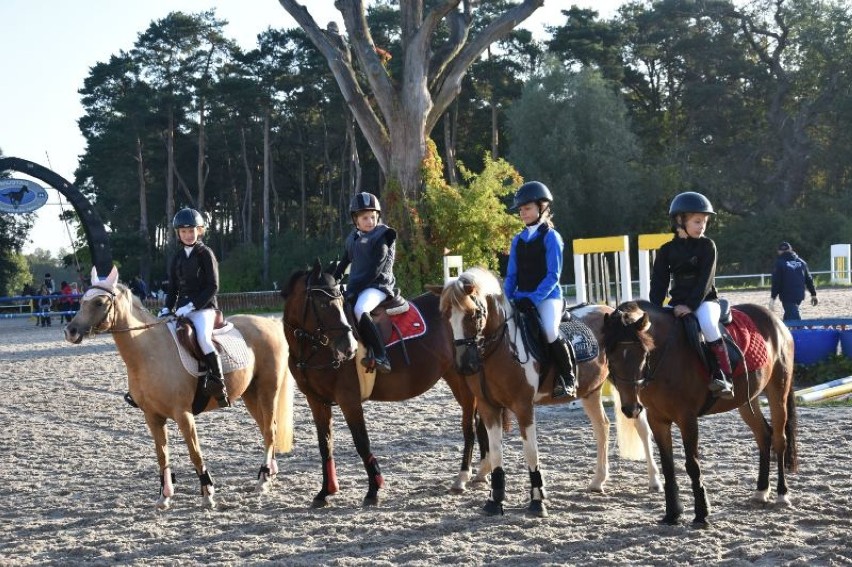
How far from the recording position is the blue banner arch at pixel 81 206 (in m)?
28.3

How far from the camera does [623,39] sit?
5062 cm

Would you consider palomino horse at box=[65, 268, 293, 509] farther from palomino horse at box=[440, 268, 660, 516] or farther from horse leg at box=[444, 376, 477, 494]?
palomino horse at box=[440, 268, 660, 516]

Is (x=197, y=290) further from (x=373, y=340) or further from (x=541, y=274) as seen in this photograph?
(x=541, y=274)

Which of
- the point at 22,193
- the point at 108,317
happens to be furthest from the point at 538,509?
the point at 22,193

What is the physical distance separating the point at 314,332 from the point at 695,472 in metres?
2.96

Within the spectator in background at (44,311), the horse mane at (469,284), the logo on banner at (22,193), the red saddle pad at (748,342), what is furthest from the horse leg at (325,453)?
the spectator in background at (44,311)

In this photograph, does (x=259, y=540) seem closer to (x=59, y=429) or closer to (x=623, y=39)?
(x=59, y=429)

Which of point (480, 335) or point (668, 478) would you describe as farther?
point (480, 335)

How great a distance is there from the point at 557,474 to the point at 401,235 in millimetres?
19443

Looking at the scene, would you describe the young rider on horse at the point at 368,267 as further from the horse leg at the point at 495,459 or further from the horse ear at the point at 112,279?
the horse ear at the point at 112,279

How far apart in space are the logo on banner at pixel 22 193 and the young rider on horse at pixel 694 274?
88.6 ft

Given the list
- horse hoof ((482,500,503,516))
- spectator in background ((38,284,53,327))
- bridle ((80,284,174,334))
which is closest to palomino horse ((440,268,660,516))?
horse hoof ((482,500,503,516))

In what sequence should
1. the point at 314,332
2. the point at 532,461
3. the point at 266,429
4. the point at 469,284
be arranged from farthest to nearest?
1. the point at 266,429
2. the point at 314,332
3. the point at 532,461
4. the point at 469,284

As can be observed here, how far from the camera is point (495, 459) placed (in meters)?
6.73
